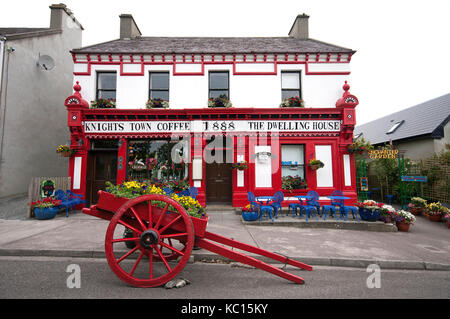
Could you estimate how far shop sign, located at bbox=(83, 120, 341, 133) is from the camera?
992 centimetres

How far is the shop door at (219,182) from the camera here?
33.6 feet

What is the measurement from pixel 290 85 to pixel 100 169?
10093mm

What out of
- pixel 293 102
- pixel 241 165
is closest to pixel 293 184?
pixel 241 165

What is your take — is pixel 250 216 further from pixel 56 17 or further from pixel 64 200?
pixel 56 17

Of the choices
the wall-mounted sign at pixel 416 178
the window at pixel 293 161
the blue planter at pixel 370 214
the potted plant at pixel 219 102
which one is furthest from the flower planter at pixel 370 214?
the potted plant at pixel 219 102

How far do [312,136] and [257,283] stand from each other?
810cm

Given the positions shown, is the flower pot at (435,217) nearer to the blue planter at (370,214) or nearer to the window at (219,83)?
the blue planter at (370,214)

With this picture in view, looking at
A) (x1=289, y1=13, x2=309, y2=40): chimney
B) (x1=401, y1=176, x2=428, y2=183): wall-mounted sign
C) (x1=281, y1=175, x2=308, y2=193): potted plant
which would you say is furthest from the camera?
(x1=289, y1=13, x2=309, y2=40): chimney

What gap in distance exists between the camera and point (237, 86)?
33.8 ft

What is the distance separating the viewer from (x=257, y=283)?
11.3 feet

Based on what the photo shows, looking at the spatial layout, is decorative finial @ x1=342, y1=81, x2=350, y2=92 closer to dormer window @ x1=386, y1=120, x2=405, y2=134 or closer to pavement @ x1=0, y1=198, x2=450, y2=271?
pavement @ x1=0, y1=198, x2=450, y2=271

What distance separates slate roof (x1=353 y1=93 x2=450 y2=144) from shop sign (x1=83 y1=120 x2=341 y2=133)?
7.53 m

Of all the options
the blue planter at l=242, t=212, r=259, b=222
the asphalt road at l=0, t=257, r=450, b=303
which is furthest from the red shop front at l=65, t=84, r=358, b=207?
the asphalt road at l=0, t=257, r=450, b=303

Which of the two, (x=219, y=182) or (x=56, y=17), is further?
(x=56, y=17)
